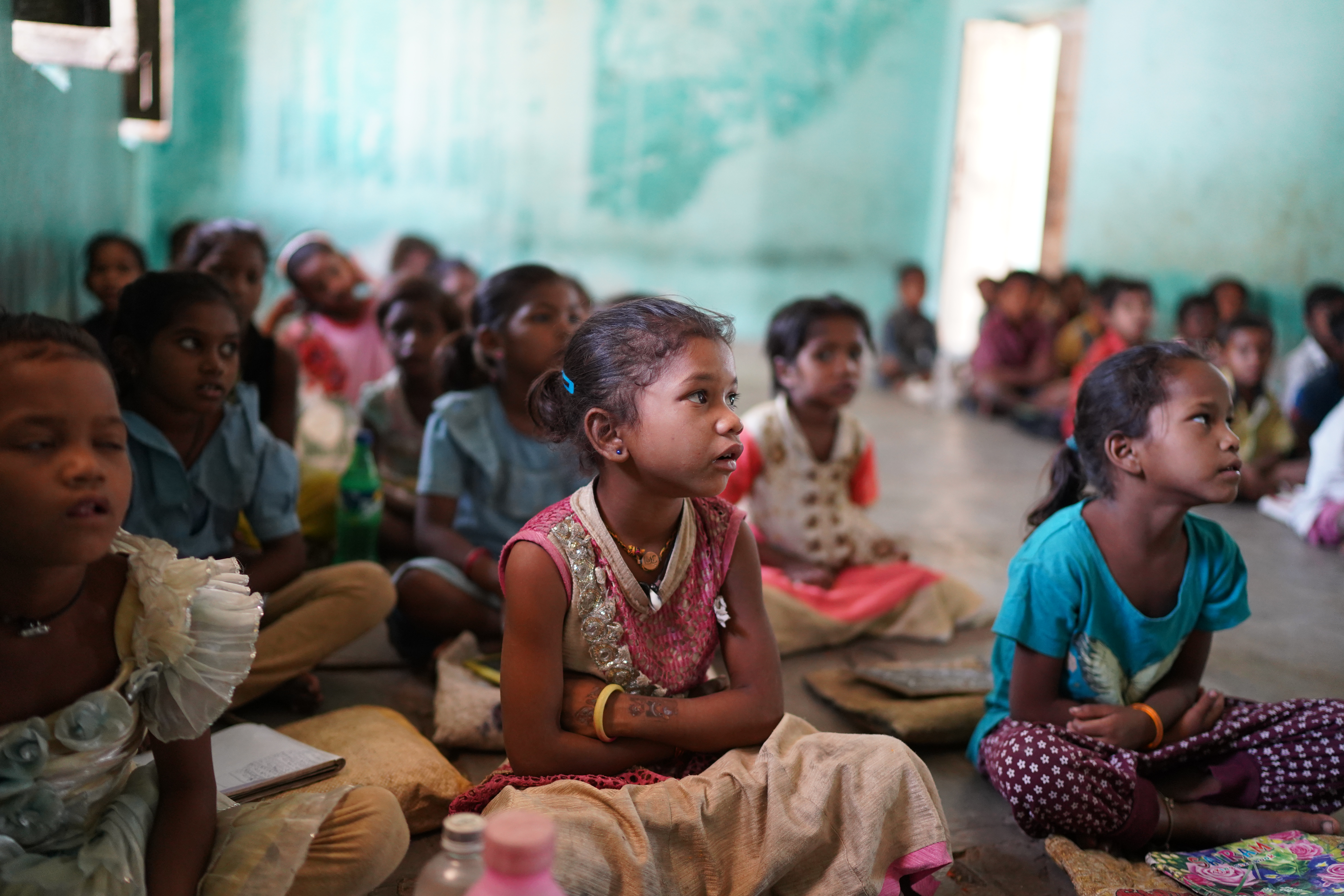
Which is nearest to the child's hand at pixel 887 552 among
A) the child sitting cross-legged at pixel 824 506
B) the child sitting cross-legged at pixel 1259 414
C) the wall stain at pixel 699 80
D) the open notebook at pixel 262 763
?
the child sitting cross-legged at pixel 824 506

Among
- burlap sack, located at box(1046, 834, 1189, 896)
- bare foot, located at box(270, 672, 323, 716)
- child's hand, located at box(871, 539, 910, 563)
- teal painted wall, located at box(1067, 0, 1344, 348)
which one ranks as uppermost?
teal painted wall, located at box(1067, 0, 1344, 348)

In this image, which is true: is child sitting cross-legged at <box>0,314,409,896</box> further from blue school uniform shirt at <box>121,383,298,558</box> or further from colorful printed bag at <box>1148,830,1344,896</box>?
colorful printed bag at <box>1148,830,1344,896</box>

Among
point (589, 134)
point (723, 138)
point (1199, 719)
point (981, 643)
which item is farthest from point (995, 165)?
point (1199, 719)

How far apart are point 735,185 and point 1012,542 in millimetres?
6186

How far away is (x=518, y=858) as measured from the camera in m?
0.84

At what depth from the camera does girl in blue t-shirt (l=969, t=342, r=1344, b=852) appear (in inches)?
65.5

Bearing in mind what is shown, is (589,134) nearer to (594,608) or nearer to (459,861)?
(594,608)

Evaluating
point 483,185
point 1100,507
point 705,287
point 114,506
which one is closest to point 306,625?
point 114,506

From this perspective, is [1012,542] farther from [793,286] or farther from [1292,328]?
[793,286]

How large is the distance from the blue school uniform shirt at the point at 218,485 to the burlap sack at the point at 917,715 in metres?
1.16

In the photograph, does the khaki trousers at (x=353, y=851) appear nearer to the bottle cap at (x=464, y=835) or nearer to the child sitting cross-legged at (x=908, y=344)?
the bottle cap at (x=464, y=835)

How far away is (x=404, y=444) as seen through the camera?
315 cm

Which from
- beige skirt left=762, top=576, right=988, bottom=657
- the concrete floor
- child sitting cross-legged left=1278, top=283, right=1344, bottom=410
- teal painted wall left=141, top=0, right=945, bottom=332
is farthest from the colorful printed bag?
teal painted wall left=141, top=0, right=945, bottom=332

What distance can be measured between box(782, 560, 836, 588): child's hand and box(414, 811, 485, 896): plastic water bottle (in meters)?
1.70
